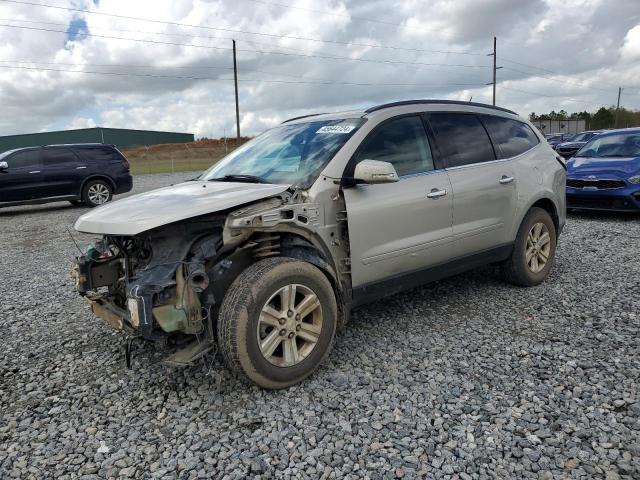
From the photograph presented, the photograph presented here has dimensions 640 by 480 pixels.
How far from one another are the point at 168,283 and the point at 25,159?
12300 millimetres

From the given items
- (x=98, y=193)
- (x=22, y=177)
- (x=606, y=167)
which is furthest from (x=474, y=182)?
(x=22, y=177)

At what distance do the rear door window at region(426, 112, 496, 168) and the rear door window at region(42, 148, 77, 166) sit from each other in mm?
11942

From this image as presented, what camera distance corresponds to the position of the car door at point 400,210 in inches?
139

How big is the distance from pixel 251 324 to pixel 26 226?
10.1 meters

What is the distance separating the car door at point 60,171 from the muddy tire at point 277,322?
11972 mm

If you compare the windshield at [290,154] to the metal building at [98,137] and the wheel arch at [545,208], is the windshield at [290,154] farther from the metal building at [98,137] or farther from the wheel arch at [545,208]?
the metal building at [98,137]

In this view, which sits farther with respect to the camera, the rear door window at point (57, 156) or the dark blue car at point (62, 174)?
the rear door window at point (57, 156)

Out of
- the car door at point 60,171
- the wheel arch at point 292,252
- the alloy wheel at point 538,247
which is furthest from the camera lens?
the car door at point 60,171

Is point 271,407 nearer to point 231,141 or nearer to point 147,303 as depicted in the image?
point 147,303

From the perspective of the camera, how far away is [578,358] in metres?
3.48

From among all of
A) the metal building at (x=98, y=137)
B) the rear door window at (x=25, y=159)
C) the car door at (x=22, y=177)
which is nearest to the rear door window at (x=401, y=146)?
the car door at (x=22, y=177)

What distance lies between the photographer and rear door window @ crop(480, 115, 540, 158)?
4777mm

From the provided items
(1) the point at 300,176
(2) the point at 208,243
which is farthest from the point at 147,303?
(1) the point at 300,176

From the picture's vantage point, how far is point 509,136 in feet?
16.2
